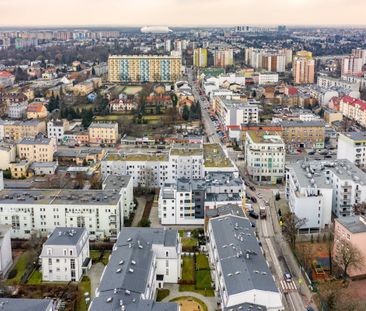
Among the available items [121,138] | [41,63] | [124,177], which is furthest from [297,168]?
→ [41,63]

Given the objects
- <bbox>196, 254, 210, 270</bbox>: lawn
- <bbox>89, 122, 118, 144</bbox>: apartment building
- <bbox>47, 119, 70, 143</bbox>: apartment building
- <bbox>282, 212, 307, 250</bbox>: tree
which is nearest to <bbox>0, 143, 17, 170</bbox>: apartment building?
<bbox>47, 119, 70, 143</bbox>: apartment building

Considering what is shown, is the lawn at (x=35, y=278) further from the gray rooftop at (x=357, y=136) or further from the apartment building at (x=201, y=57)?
the apartment building at (x=201, y=57)

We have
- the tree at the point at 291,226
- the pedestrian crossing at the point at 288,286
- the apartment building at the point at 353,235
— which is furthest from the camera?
the tree at the point at 291,226

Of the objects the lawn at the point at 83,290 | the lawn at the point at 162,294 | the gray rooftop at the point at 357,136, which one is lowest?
the lawn at the point at 162,294

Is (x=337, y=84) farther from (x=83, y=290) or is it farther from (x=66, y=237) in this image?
(x=83, y=290)

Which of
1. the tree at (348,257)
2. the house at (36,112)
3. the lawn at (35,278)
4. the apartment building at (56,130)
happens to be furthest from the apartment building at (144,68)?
the tree at (348,257)

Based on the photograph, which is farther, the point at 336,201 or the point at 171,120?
the point at 171,120

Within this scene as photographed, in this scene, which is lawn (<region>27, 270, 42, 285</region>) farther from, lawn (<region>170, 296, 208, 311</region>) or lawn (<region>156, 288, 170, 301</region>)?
lawn (<region>170, 296, 208, 311</region>)

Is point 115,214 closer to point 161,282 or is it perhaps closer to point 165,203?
point 165,203
